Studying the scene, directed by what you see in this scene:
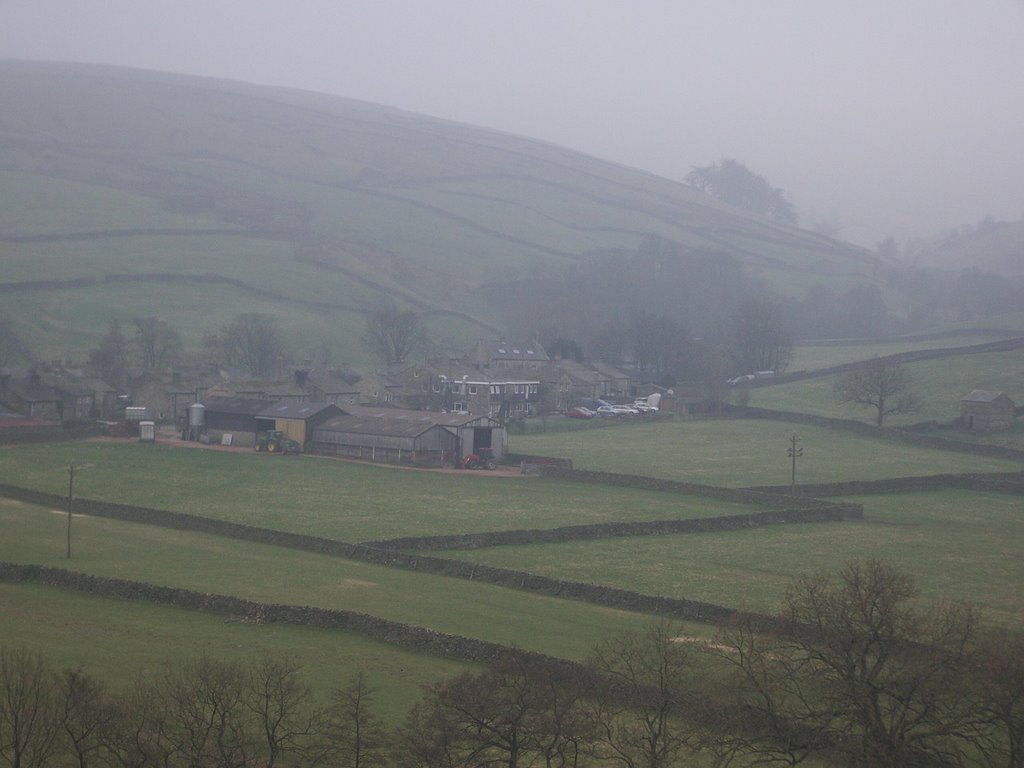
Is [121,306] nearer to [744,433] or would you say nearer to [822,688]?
[744,433]

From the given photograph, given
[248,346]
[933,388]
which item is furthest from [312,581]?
[248,346]

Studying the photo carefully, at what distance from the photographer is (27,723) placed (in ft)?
62.3

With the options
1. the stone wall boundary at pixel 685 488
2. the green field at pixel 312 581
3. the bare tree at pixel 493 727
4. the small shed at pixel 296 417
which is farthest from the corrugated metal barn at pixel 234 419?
the bare tree at pixel 493 727

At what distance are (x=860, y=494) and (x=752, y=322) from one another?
6128 centimetres

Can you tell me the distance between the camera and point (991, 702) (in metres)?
18.9

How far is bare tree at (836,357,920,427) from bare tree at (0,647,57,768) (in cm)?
6707

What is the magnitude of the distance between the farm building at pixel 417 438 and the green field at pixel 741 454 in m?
4.44

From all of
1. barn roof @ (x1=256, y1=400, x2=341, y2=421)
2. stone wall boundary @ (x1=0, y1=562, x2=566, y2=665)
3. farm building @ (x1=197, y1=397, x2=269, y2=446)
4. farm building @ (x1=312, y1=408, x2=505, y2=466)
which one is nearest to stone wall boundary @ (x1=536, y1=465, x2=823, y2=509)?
farm building @ (x1=312, y1=408, x2=505, y2=466)

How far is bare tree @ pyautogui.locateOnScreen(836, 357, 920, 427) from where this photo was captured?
7981cm

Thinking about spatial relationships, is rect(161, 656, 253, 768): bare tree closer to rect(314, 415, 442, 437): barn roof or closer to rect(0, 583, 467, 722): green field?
rect(0, 583, 467, 722): green field

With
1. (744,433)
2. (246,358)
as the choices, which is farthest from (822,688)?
(246,358)

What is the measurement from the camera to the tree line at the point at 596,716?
1866cm

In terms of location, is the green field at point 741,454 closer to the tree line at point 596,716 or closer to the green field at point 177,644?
the green field at point 177,644

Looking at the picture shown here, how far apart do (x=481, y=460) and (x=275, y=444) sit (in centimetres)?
1265
